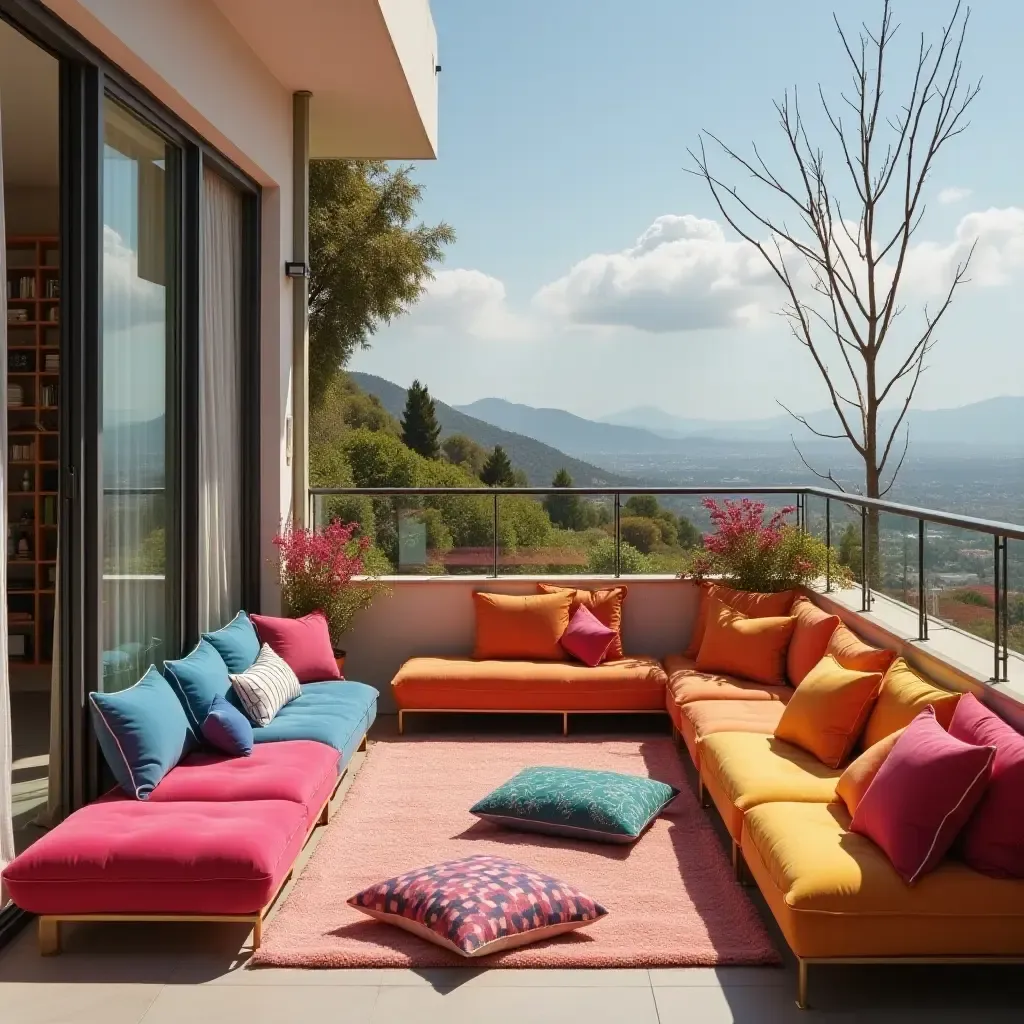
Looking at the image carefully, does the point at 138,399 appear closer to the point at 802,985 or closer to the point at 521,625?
the point at 521,625

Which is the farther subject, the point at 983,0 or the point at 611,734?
the point at 983,0

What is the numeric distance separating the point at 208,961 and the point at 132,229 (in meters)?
2.72

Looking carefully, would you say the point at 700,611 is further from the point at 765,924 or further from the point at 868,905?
the point at 868,905

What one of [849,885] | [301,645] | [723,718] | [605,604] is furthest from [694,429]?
[849,885]

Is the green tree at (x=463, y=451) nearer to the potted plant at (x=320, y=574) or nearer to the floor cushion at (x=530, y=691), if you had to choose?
the potted plant at (x=320, y=574)

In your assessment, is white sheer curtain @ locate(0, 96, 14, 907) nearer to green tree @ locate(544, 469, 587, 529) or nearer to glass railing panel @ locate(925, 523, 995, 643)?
glass railing panel @ locate(925, 523, 995, 643)

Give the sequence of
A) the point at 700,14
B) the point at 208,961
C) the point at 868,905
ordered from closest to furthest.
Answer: the point at 868,905 → the point at 208,961 → the point at 700,14

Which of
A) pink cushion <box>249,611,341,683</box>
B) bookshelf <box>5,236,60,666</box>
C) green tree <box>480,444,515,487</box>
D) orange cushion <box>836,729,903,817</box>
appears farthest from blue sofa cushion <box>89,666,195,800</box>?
green tree <box>480,444,515,487</box>

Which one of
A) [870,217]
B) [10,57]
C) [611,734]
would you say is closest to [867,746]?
[611,734]

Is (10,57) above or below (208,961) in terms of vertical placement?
above

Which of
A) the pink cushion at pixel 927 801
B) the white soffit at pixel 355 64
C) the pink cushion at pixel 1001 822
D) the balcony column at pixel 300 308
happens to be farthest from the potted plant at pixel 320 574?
the pink cushion at pixel 1001 822

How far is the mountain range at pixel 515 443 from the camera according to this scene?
8547 mm

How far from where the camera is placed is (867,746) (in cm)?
456

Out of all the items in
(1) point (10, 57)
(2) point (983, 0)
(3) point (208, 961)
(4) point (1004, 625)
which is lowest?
(3) point (208, 961)
